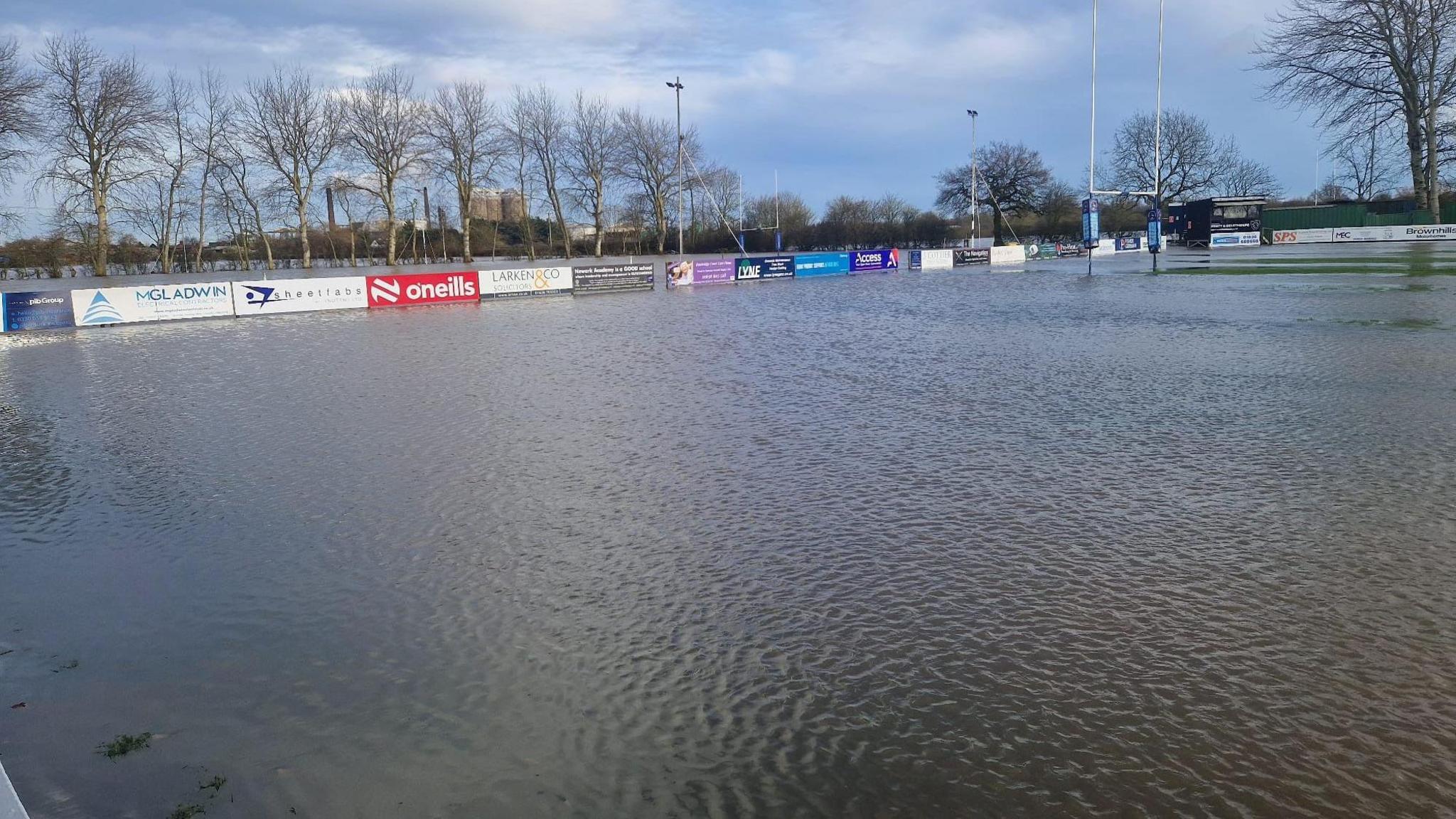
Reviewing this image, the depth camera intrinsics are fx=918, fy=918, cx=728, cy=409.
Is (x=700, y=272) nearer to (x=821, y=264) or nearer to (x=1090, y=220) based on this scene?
(x=821, y=264)

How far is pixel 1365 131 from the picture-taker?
2111 inches

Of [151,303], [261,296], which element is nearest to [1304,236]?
[261,296]

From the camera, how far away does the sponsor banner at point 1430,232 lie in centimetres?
6644

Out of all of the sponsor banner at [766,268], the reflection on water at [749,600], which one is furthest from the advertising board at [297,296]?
the sponsor banner at [766,268]

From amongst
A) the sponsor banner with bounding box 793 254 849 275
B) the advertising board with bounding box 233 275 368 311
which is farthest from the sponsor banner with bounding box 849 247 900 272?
the advertising board with bounding box 233 275 368 311

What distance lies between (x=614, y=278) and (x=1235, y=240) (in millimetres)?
53703

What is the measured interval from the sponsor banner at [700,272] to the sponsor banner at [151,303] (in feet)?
62.7

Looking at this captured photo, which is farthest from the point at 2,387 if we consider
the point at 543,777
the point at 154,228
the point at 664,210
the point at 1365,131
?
the point at 664,210

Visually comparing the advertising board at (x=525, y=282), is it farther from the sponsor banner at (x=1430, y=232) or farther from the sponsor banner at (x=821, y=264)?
the sponsor banner at (x=1430, y=232)

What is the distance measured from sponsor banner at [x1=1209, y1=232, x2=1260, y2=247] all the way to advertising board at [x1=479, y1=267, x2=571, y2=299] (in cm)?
5443

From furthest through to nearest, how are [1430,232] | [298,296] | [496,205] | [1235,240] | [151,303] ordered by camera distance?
[496,205], [1235,240], [1430,232], [298,296], [151,303]

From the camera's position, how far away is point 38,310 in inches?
1077

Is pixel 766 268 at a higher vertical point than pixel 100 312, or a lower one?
higher

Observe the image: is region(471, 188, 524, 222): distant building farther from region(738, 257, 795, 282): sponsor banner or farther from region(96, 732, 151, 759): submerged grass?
region(96, 732, 151, 759): submerged grass
